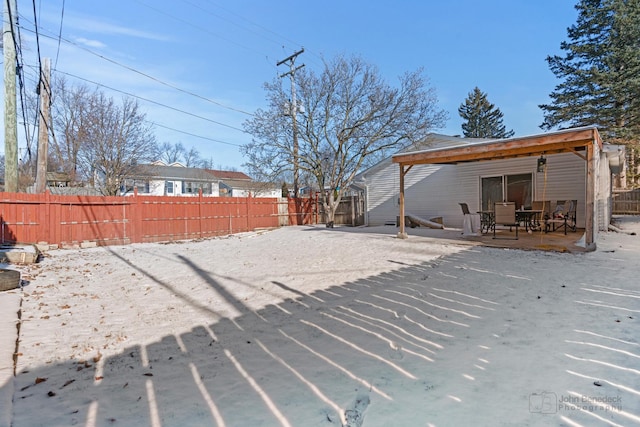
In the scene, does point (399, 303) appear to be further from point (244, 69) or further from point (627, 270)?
point (244, 69)

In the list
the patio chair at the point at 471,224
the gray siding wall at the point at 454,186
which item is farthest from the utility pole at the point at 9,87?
the gray siding wall at the point at 454,186

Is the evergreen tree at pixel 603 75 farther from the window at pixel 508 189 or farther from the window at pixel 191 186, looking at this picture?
the window at pixel 191 186

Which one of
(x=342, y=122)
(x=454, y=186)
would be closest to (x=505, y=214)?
(x=454, y=186)

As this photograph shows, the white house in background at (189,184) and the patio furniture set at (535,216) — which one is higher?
the white house in background at (189,184)

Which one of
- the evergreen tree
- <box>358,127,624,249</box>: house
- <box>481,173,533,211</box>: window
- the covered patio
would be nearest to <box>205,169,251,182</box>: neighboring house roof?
<box>358,127,624,249</box>: house

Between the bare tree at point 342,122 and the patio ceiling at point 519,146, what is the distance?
6667 millimetres

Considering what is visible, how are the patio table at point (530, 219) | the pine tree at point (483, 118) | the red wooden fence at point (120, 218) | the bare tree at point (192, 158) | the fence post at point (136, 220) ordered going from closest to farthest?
1. the red wooden fence at point (120, 218)
2. the patio table at point (530, 219)
3. the fence post at point (136, 220)
4. the pine tree at point (483, 118)
5. the bare tree at point (192, 158)

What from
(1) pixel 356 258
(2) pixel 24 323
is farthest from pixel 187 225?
(2) pixel 24 323

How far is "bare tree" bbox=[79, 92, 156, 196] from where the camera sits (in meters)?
19.0

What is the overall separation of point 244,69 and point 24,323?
57.1 ft

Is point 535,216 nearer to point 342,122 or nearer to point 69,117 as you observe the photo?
point 342,122

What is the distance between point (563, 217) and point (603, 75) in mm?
15650

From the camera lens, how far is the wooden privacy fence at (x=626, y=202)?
17969 mm

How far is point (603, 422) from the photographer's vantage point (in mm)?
1764
